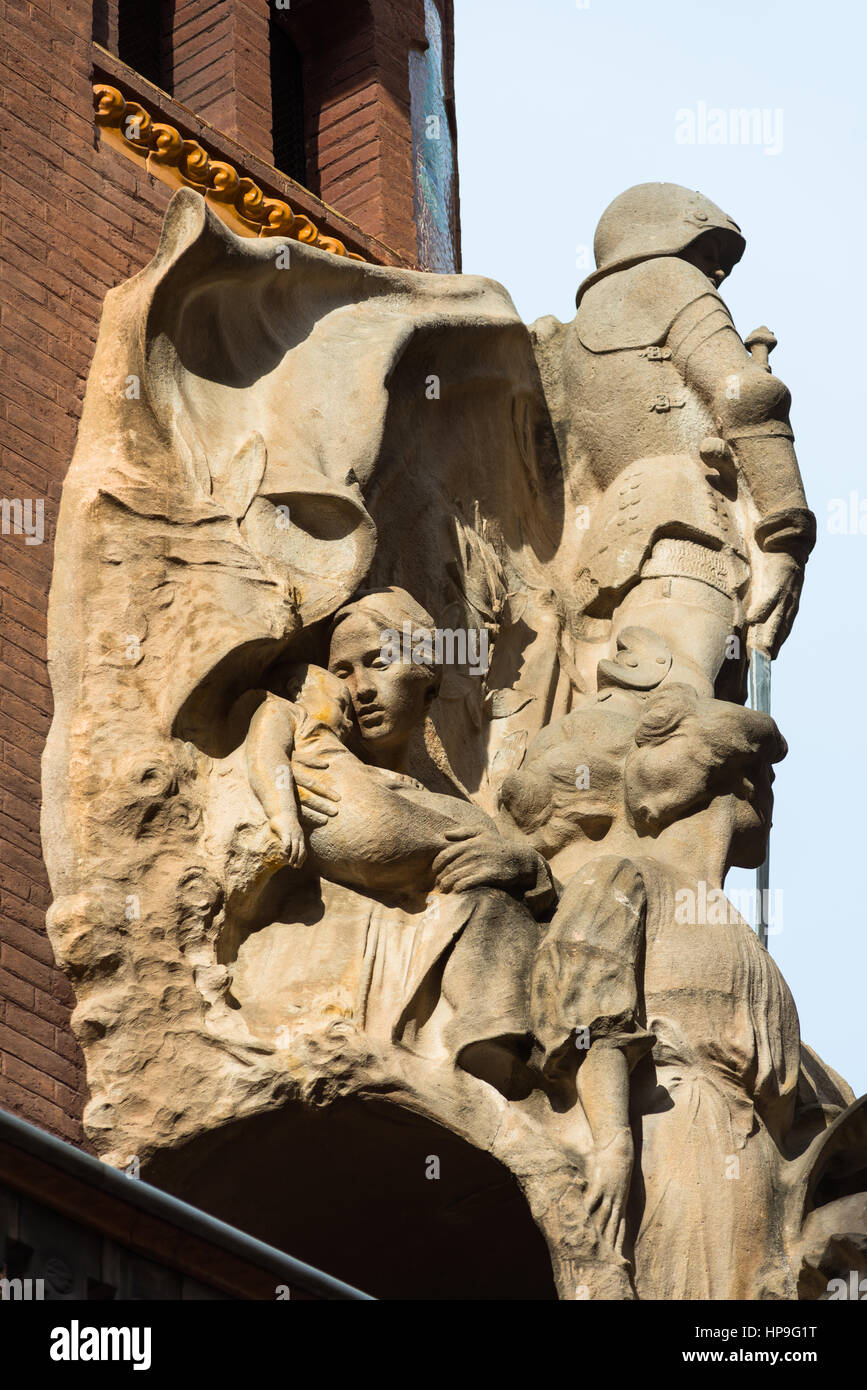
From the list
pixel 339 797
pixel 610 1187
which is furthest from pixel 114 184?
pixel 610 1187


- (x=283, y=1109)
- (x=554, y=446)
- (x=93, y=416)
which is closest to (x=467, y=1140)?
(x=283, y=1109)

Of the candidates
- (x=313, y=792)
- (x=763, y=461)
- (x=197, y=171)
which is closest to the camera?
(x=313, y=792)

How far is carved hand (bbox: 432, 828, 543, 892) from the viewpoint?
9.04 m

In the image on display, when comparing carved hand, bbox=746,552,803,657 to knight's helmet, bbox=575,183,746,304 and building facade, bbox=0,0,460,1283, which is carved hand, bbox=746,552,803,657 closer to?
knight's helmet, bbox=575,183,746,304

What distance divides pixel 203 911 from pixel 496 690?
2052 millimetres

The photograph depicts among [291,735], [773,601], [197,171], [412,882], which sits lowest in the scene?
[412,882]

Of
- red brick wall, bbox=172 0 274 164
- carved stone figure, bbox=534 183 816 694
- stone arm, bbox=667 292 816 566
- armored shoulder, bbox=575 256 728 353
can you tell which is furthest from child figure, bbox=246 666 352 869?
red brick wall, bbox=172 0 274 164

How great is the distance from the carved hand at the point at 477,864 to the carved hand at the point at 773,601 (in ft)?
5.48

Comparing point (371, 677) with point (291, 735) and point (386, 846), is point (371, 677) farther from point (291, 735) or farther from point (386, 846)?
point (386, 846)

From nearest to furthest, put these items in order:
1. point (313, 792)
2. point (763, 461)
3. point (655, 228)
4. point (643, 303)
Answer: point (313, 792) → point (763, 461) → point (643, 303) → point (655, 228)

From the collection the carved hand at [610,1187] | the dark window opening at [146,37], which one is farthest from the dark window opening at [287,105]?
the carved hand at [610,1187]

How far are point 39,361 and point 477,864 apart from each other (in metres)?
2.43

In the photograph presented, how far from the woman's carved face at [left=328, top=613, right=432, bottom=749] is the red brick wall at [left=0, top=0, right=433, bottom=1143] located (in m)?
1.01

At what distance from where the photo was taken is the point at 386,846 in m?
8.97
